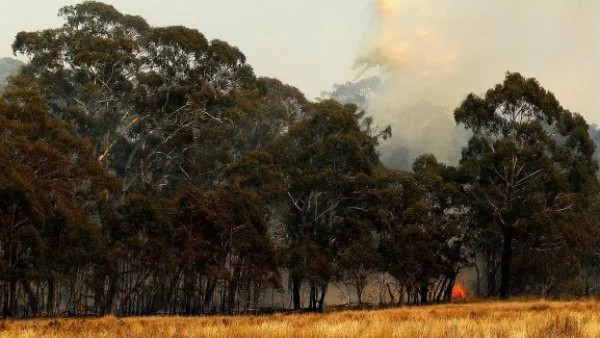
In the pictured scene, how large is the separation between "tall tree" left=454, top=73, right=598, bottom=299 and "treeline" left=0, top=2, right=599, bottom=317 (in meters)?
0.14

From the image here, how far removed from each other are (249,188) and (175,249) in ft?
22.8

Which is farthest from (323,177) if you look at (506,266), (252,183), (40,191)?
(40,191)

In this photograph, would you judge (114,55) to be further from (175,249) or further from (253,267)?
(253,267)

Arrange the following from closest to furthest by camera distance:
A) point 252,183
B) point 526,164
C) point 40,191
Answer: point 40,191, point 252,183, point 526,164

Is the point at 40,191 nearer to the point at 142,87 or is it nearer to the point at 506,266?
the point at 142,87

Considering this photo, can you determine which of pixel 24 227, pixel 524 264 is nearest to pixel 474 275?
pixel 524 264

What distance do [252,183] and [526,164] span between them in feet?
65.2

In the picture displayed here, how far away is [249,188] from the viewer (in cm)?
4197

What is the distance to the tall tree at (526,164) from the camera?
42.6 m

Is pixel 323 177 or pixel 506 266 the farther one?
pixel 506 266

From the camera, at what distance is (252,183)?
142 feet

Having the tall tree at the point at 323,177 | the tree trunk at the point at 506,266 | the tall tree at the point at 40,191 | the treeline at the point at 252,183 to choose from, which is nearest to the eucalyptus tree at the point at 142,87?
the treeline at the point at 252,183

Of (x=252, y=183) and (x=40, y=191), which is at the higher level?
(x=252, y=183)

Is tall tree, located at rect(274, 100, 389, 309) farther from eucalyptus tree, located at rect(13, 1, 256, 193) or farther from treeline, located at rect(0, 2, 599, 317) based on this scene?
eucalyptus tree, located at rect(13, 1, 256, 193)
